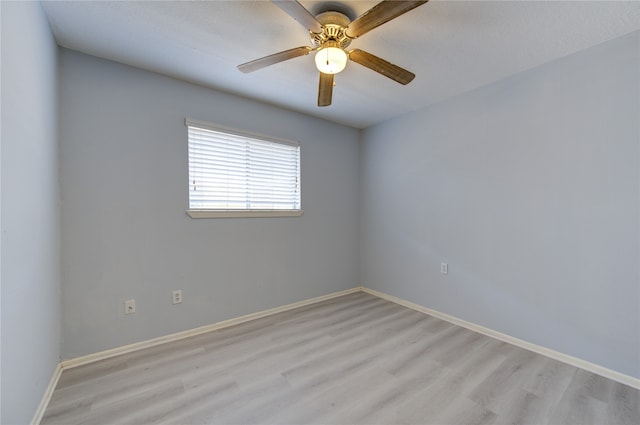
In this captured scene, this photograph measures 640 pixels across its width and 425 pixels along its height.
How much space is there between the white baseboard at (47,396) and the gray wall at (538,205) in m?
3.15

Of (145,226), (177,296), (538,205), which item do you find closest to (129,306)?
(177,296)

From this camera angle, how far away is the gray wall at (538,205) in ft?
6.03

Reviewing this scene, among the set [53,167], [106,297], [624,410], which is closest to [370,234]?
[624,410]

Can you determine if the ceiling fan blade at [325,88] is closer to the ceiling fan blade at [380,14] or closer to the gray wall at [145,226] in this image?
the ceiling fan blade at [380,14]

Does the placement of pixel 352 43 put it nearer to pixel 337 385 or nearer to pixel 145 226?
pixel 145 226

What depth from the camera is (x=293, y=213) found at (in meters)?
3.18

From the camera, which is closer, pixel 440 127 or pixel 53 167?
pixel 53 167

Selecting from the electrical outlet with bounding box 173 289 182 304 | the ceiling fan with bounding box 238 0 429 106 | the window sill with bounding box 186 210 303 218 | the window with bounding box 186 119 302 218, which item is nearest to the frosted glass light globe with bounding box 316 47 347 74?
the ceiling fan with bounding box 238 0 429 106

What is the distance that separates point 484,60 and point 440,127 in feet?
2.80

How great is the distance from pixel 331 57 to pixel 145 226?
78.0 inches

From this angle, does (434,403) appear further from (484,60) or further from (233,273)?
(484,60)

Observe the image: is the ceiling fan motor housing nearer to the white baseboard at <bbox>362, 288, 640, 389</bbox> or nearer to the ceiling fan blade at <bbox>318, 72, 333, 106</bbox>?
the ceiling fan blade at <bbox>318, 72, 333, 106</bbox>

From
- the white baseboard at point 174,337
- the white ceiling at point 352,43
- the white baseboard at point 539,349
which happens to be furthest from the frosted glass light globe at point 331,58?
the white baseboard at point 539,349

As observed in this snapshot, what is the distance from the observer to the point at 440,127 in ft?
9.60
